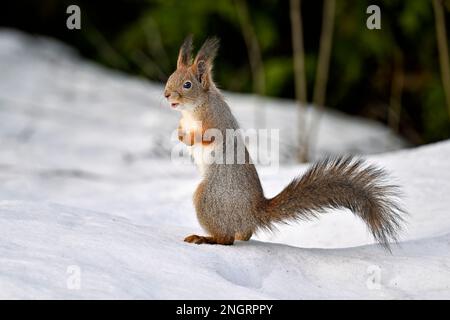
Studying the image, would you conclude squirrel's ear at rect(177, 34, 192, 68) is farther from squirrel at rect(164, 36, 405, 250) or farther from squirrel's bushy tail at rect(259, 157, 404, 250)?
squirrel's bushy tail at rect(259, 157, 404, 250)

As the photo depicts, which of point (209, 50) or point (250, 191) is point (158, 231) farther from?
point (209, 50)

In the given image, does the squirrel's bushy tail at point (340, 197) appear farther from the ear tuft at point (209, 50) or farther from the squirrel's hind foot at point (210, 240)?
the ear tuft at point (209, 50)

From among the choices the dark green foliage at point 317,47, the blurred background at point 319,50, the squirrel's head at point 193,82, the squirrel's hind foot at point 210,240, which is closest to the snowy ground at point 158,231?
the squirrel's hind foot at point 210,240

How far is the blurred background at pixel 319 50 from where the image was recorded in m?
7.49

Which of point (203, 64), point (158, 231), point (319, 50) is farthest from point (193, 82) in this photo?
point (319, 50)

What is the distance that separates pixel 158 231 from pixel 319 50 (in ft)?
17.8

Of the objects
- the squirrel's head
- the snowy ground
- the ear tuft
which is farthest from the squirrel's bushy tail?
the ear tuft

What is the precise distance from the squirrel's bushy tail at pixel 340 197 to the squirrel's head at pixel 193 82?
1.75 feet

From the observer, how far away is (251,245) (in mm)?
3102

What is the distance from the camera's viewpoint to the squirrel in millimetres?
2986

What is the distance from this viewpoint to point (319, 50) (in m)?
8.29
